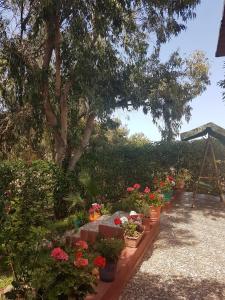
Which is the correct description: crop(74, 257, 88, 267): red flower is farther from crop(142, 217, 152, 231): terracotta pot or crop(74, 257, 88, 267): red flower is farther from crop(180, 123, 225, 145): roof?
crop(180, 123, 225, 145): roof

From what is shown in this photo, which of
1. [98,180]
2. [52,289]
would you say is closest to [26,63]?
[98,180]

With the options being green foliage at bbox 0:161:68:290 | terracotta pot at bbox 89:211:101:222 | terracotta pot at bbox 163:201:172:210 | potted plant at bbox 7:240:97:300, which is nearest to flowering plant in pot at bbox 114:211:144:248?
green foliage at bbox 0:161:68:290

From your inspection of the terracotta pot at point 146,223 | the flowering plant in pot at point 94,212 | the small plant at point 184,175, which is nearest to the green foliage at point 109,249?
the terracotta pot at point 146,223

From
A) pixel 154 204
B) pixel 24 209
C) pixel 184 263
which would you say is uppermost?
pixel 24 209

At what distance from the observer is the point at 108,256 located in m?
4.80

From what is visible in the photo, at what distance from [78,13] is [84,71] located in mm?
1735

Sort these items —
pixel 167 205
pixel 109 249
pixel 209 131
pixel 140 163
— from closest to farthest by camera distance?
pixel 109 249 < pixel 167 205 < pixel 209 131 < pixel 140 163

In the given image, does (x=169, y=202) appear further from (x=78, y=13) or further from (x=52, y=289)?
(x=52, y=289)

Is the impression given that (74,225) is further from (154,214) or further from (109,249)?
(109,249)

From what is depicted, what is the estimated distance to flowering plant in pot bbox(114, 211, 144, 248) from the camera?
607 cm

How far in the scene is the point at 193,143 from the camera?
46.0ft

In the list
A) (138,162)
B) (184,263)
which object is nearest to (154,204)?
(184,263)

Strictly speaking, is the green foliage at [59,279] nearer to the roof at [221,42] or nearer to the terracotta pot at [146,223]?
the roof at [221,42]

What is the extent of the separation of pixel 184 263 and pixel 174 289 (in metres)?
1.21
